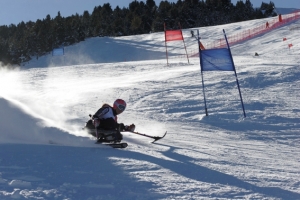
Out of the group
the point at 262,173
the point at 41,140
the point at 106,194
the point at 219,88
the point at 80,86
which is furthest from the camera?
the point at 80,86

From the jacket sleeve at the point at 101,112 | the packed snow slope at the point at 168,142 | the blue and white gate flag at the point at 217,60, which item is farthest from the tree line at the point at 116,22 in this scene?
the jacket sleeve at the point at 101,112

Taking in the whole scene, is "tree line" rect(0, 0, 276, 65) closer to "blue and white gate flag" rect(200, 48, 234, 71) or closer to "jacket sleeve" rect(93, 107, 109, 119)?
"blue and white gate flag" rect(200, 48, 234, 71)

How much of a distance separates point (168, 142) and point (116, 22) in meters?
68.7

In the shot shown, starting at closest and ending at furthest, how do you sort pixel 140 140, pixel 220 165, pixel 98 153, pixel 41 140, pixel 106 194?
pixel 106 194, pixel 220 165, pixel 98 153, pixel 41 140, pixel 140 140

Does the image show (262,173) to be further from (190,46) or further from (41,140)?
(190,46)

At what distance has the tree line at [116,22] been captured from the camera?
6800 cm

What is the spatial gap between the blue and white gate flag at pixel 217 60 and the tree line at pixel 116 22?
5561cm

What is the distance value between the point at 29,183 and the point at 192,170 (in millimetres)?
2326

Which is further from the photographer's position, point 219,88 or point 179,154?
point 219,88

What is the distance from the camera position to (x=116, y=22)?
75.6 metres

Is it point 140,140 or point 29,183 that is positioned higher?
point 29,183

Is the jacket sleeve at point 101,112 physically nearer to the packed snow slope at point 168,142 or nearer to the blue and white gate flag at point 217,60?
the packed snow slope at point 168,142

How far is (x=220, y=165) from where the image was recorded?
20.8 feet

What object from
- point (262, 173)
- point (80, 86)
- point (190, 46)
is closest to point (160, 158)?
point (262, 173)
